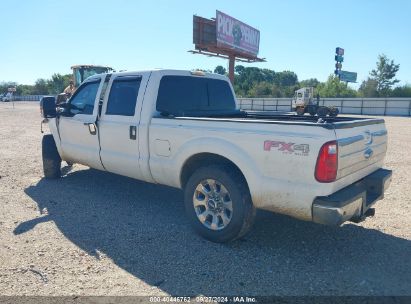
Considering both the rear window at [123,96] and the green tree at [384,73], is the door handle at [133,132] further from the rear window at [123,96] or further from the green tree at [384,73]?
the green tree at [384,73]

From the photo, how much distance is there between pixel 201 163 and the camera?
4.19 metres

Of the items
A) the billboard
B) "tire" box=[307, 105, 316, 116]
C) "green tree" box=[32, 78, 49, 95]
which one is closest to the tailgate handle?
"tire" box=[307, 105, 316, 116]

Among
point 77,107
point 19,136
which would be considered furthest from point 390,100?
point 77,107

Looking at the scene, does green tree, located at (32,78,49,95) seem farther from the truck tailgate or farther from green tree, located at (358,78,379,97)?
the truck tailgate

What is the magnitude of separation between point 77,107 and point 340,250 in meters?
4.59

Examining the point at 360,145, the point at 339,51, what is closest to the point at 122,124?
the point at 360,145

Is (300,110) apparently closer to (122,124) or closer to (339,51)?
(122,124)

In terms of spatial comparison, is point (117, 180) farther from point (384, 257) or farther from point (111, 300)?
point (384, 257)

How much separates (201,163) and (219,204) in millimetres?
581

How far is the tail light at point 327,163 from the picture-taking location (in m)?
3.02

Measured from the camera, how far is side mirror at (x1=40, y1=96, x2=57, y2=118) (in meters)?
5.96

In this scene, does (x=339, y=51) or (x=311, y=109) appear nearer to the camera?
(x=311, y=109)

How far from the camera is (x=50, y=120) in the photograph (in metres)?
6.44

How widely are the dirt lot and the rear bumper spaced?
1.90ft
